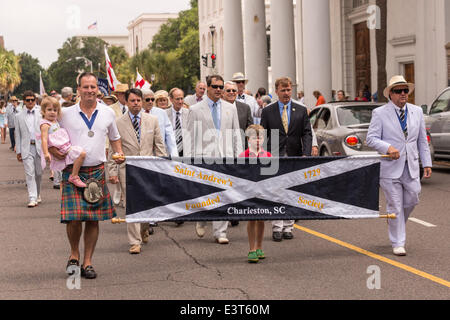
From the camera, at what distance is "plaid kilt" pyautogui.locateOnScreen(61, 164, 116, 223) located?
7.77m

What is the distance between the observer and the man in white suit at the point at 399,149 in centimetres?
895

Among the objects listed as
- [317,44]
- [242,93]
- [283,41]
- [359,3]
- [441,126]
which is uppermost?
[359,3]

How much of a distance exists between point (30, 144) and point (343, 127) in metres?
5.85

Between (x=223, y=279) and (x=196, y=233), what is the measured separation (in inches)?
120

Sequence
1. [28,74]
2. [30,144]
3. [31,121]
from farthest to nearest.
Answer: [28,74], [31,121], [30,144]

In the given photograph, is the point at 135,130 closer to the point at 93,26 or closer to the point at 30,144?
the point at 30,144

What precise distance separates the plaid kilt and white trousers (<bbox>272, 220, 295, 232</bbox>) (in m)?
2.73

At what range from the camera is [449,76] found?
28.2m

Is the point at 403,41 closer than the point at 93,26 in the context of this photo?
Yes

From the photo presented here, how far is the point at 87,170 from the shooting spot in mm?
7852

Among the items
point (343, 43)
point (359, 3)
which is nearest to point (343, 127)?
point (359, 3)

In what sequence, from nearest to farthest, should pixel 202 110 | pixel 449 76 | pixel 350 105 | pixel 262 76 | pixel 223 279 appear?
pixel 223 279, pixel 202 110, pixel 350 105, pixel 449 76, pixel 262 76
